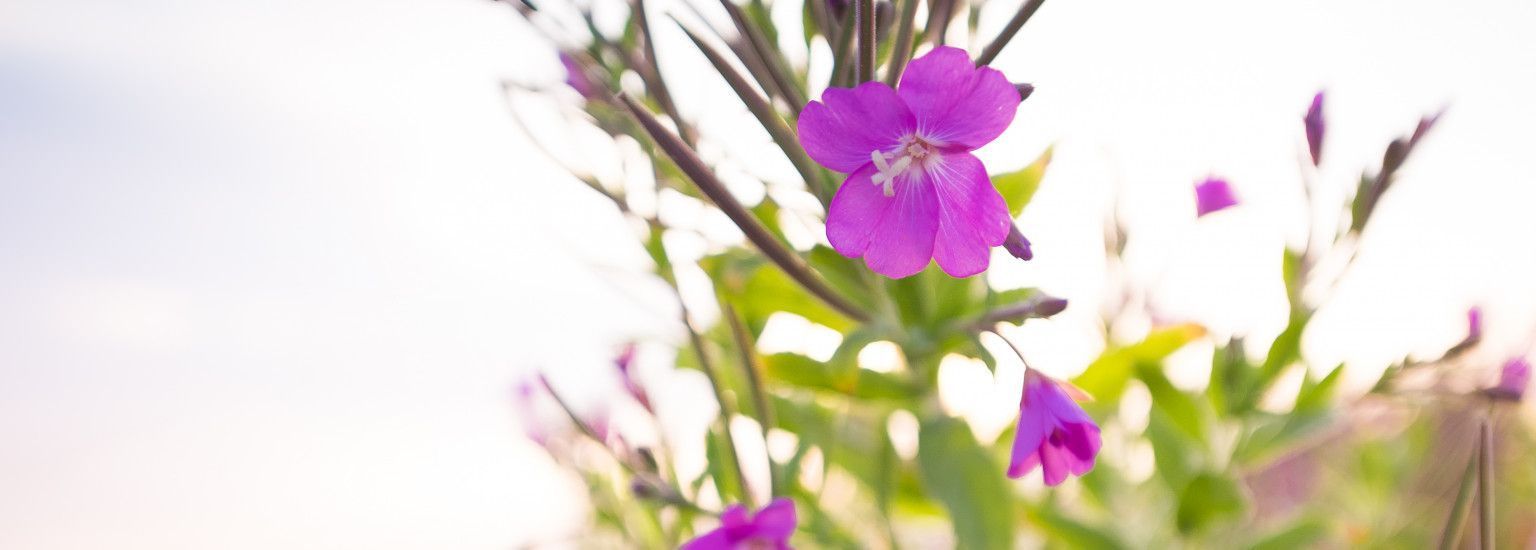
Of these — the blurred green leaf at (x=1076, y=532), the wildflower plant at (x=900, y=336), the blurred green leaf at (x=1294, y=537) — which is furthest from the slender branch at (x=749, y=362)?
the blurred green leaf at (x=1294, y=537)

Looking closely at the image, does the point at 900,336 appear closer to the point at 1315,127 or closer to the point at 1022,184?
the point at 1022,184

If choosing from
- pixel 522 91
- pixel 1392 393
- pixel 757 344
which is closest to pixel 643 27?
pixel 522 91

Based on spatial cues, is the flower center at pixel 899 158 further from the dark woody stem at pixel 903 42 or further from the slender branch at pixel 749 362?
the slender branch at pixel 749 362

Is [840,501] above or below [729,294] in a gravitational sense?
below

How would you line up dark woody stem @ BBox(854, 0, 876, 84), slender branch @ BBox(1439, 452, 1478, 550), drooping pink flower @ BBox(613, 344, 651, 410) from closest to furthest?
dark woody stem @ BBox(854, 0, 876, 84)
slender branch @ BBox(1439, 452, 1478, 550)
drooping pink flower @ BBox(613, 344, 651, 410)

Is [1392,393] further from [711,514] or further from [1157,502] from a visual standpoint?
[711,514]


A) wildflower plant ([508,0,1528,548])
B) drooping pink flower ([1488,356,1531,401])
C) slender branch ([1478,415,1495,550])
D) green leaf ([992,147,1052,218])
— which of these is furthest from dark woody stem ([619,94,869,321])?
drooping pink flower ([1488,356,1531,401])

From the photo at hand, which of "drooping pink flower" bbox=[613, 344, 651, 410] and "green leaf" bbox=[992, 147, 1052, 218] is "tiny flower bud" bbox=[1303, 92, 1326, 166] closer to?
"green leaf" bbox=[992, 147, 1052, 218]
